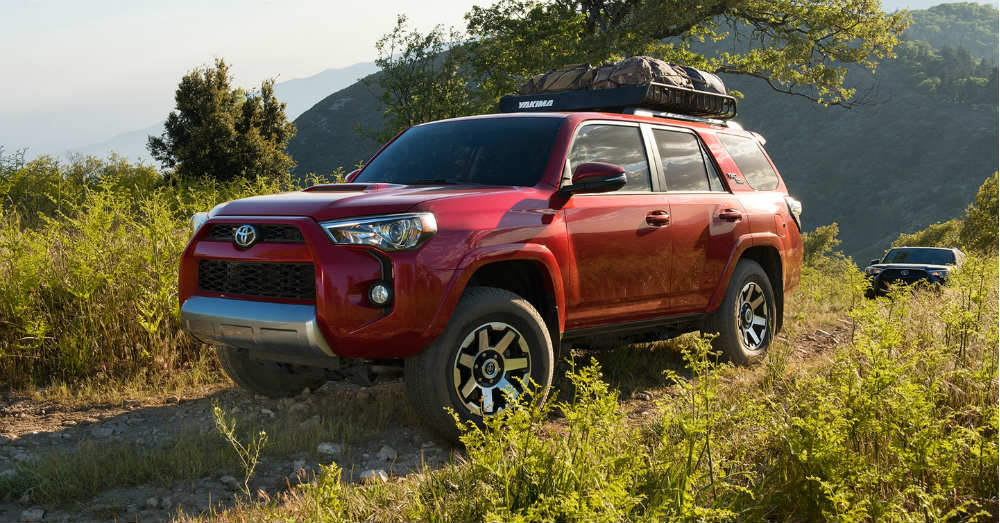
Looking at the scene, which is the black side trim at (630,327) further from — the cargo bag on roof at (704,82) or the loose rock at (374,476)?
the cargo bag on roof at (704,82)

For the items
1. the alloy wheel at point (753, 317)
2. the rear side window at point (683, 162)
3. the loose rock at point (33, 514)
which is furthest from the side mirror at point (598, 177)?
the loose rock at point (33, 514)

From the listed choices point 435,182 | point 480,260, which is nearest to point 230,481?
point 480,260

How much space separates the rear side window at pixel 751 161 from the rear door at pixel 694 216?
437 mm

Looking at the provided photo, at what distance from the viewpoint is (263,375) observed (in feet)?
17.5

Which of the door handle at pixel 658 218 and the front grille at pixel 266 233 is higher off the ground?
the front grille at pixel 266 233

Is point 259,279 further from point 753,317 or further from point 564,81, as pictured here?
point 753,317

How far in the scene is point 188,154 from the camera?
31.7m

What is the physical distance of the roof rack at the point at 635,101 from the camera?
6.03 metres

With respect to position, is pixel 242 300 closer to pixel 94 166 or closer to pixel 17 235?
pixel 17 235

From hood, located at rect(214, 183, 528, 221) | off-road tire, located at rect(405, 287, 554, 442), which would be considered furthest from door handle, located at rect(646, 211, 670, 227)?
off-road tire, located at rect(405, 287, 554, 442)

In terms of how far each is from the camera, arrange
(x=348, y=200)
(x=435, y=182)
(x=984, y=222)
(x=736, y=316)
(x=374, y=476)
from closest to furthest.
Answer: (x=374, y=476) → (x=348, y=200) → (x=435, y=182) → (x=736, y=316) → (x=984, y=222)

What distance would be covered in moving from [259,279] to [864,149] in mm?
120885

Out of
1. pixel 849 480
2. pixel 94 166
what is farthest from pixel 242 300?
pixel 94 166

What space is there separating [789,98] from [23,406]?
128467 mm
